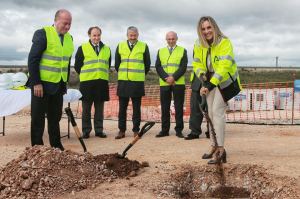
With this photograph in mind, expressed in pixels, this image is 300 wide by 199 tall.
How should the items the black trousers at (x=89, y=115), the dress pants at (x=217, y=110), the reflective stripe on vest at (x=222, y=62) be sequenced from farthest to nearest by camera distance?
the black trousers at (x=89, y=115) → the dress pants at (x=217, y=110) → the reflective stripe on vest at (x=222, y=62)

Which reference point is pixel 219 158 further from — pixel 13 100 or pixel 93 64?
pixel 13 100

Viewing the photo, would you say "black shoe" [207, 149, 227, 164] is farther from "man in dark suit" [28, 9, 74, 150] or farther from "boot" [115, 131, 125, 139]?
"boot" [115, 131, 125, 139]

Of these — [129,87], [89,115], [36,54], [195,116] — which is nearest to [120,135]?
[89,115]

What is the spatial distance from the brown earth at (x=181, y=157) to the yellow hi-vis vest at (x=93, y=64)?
125 cm

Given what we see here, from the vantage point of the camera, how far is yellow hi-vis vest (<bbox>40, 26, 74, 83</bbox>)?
7117mm

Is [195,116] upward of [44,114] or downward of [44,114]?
downward

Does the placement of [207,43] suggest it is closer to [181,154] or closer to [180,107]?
[181,154]

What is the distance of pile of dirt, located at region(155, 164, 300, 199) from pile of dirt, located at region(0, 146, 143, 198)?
630 millimetres

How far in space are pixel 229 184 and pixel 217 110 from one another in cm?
111

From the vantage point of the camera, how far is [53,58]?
718 centimetres

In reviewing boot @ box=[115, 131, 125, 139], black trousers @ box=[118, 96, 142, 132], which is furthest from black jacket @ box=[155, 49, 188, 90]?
boot @ box=[115, 131, 125, 139]

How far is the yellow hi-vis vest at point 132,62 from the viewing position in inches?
375

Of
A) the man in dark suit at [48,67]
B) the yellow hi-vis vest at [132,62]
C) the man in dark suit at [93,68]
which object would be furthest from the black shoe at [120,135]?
the man in dark suit at [48,67]

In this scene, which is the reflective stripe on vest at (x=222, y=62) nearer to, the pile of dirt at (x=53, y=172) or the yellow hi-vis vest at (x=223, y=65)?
the yellow hi-vis vest at (x=223, y=65)
